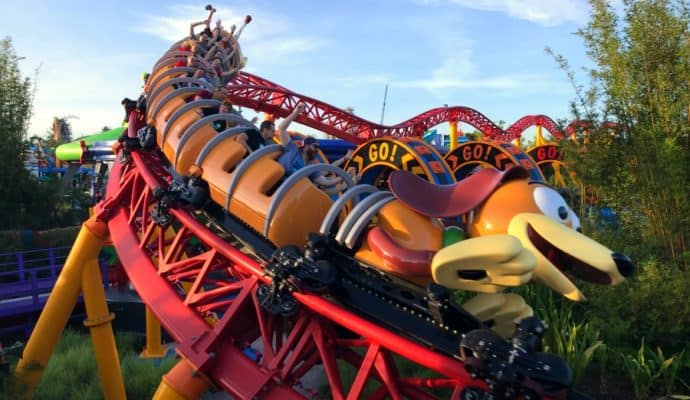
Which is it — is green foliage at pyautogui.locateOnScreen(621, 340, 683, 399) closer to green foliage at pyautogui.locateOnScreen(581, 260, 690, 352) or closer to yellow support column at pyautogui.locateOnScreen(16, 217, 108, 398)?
green foliage at pyautogui.locateOnScreen(581, 260, 690, 352)

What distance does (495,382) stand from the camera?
1.85 metres

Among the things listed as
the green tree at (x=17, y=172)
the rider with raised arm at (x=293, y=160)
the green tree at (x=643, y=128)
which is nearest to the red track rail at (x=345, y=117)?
the green tree at (x=17, y=172)

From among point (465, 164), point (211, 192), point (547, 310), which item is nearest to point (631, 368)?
point (547, 310)

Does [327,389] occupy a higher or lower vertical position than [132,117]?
lower

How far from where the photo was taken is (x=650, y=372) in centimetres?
438

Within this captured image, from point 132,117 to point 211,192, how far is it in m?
2.29

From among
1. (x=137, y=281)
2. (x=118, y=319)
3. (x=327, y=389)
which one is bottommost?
(x=118, y=319)

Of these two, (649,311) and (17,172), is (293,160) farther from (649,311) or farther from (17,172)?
(17,172)

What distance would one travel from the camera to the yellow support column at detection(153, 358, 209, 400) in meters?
2.70

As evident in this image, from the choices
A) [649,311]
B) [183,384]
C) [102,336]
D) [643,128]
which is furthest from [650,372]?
[102,336]

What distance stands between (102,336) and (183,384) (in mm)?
2616

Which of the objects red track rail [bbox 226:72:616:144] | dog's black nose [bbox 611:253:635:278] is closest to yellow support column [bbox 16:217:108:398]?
dog's black nose [bbox 611:253:635:278]

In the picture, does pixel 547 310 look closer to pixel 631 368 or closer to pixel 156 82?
pixel 631 368

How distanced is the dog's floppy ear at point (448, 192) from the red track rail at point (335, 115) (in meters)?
12.1
